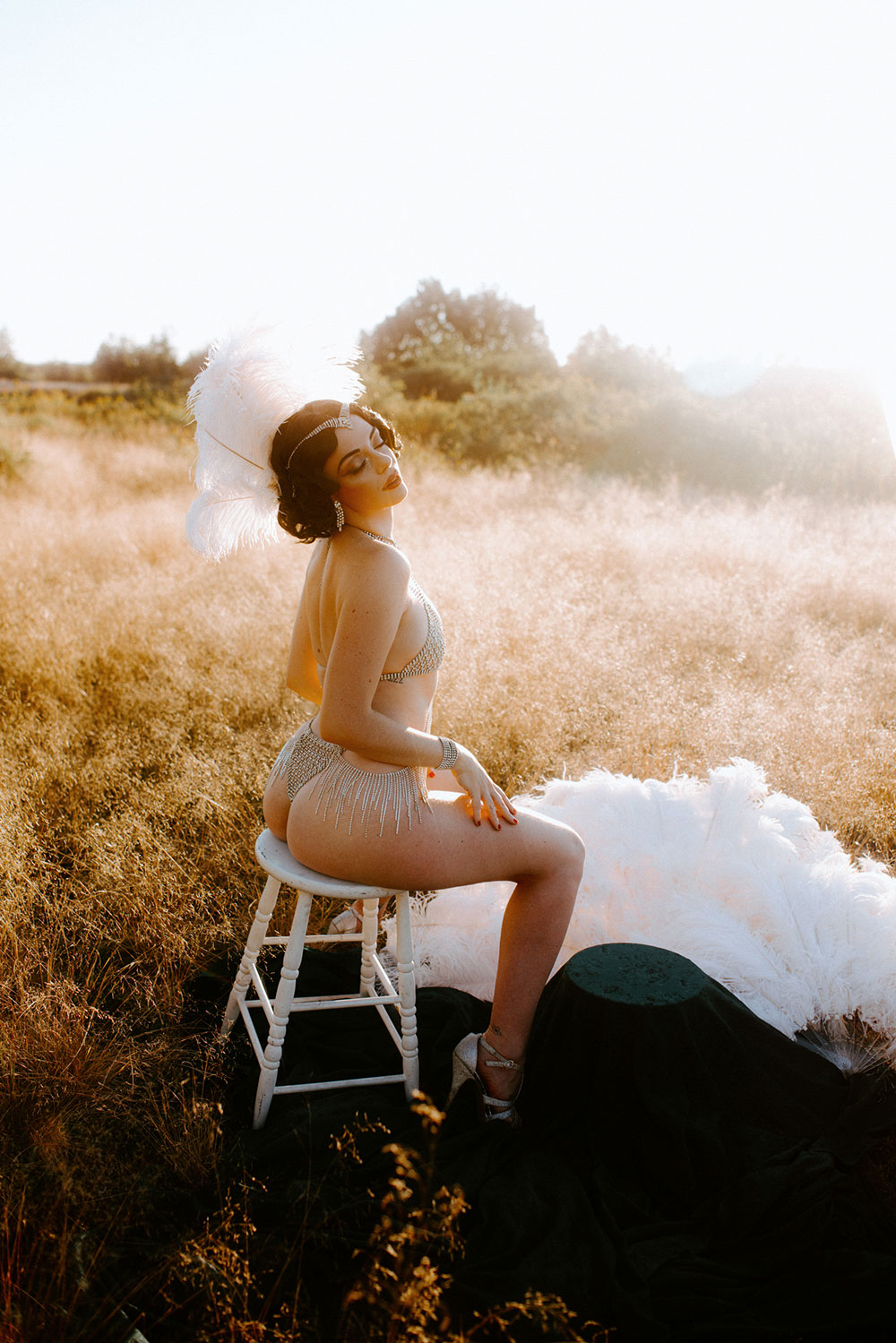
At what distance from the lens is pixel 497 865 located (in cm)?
209

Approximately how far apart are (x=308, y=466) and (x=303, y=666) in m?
0.63

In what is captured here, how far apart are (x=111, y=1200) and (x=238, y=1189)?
27 cm

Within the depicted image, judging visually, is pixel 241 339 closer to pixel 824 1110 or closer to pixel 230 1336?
pixel 230 1336

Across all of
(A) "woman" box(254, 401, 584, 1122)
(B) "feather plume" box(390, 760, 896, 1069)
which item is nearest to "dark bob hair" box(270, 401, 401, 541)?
(A) "woman" box(254, 401, 584, 1122)

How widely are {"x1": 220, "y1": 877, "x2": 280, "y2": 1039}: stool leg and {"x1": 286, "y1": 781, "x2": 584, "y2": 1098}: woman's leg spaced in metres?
0.25

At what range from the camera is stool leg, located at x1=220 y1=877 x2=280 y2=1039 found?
2336 mm

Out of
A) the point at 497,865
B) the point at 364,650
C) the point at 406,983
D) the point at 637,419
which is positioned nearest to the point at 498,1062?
the point at 406,983

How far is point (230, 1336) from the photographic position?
1.61m

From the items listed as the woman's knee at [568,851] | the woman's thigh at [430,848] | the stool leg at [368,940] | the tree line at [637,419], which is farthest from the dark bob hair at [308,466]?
the tree line at [637,419]

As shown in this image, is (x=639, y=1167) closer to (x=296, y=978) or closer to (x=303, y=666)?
(x=296, y=978)

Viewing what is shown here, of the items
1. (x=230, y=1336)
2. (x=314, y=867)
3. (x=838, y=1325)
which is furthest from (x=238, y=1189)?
(x=838, y=1325)

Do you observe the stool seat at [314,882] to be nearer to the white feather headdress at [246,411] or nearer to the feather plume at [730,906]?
the white feather headdress at [246,411]

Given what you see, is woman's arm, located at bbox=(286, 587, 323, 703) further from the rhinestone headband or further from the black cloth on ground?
the black cloth on ground

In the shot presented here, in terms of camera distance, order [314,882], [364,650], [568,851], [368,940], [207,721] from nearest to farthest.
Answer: [364,650] → [314,882] → [568,851] → [368,940] → [207,721]
